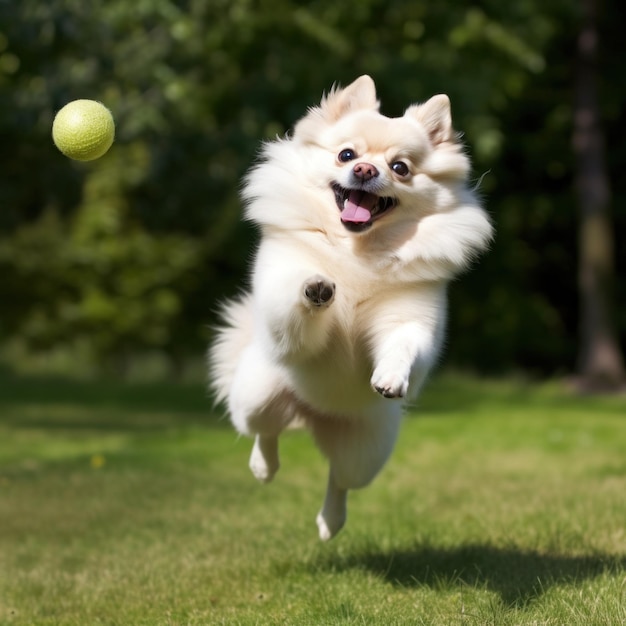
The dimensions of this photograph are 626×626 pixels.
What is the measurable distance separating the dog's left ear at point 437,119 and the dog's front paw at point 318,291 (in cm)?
103

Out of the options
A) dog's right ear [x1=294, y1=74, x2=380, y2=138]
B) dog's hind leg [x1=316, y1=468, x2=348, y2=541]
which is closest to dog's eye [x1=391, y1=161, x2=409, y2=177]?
dog's right ear [x1=294, y1=74, x2=380, y2=138]

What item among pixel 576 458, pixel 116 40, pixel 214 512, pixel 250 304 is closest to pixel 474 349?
pixel 116 40

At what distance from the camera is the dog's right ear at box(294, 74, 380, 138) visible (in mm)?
4520

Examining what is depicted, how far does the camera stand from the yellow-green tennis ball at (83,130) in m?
4.70

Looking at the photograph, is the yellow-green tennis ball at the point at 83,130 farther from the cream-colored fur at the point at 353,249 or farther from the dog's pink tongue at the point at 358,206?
the dog's pink tongue at the point at 358,206

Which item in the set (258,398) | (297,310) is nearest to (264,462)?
(258,398)

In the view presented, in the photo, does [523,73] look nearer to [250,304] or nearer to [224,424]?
[224,424]

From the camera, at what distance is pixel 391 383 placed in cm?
364

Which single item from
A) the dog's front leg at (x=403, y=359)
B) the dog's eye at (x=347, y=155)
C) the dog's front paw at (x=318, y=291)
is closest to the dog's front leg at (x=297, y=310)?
the dog's front paw at (x=318, y=291)

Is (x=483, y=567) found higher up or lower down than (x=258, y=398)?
lower down

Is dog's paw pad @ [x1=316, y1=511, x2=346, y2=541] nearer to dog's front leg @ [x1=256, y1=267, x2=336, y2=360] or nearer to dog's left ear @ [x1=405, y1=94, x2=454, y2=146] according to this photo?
dog's front leg @ [x1=256, y1=267, x2=336, y2=360]

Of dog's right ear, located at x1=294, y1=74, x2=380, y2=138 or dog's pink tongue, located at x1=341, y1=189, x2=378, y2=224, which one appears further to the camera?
dog's right ear, located at x1=294, y1=74, x2=380, y2=138

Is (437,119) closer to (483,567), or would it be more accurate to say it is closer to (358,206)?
(358,206)

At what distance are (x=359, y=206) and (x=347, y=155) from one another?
24 cm
